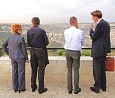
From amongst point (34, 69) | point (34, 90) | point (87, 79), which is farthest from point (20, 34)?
point (87, 79)

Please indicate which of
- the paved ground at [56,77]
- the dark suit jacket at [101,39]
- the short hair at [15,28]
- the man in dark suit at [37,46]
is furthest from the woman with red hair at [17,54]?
the dark suit jacket at [101,39]

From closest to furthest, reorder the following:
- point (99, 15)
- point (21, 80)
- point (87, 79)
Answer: point (99, 15) < point (21, 80) < point (87, 79)

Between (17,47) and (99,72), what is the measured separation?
1.71 meters

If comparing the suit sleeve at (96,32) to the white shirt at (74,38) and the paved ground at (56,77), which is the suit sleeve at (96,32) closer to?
the white shirt at (74,38)

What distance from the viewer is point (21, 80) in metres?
6.97

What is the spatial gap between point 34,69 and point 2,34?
1221mm

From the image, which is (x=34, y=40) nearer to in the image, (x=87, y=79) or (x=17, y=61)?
(x=17, y=61)

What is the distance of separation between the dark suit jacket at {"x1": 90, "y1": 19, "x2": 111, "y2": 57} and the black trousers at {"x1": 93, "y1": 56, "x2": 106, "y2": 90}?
168 millimetres

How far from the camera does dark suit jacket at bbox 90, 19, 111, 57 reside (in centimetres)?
643

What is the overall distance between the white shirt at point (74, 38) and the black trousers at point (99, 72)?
455 millimetres

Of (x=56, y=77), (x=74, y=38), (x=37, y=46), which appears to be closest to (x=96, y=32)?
(x=74, y=38)

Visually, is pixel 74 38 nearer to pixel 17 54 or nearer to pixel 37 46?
pixel 37 46

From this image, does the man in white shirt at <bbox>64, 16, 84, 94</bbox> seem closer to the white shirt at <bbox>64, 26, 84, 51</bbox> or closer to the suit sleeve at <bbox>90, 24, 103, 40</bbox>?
the white shirt at <bbox>64, 26, 84, 51</bbox>

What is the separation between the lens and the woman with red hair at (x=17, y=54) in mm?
6707
